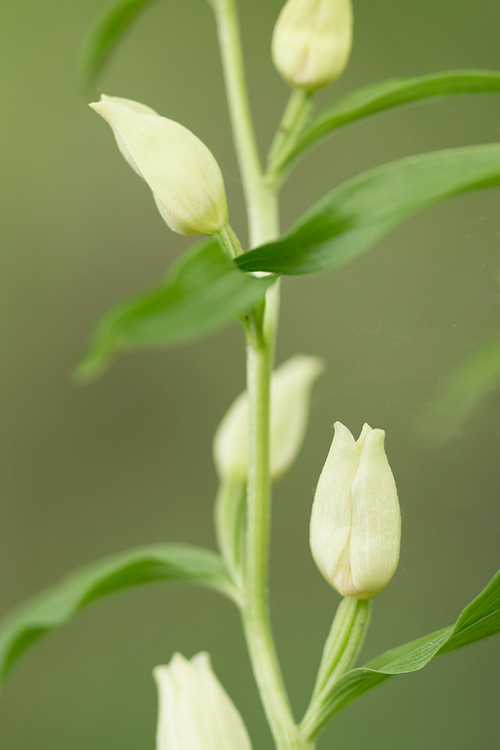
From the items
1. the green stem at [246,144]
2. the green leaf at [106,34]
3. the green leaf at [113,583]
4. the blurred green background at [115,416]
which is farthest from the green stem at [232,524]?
the blurred green background at [115,416]

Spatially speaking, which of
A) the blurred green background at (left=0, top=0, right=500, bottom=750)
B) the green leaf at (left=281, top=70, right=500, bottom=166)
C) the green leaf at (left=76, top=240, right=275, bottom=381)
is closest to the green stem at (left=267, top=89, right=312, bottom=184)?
the green leaf at (left=281, top=70, right=500, bottom=166)

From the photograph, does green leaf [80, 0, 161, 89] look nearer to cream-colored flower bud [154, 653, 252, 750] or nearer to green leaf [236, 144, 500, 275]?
green leaf [236, 144, 500, 275]

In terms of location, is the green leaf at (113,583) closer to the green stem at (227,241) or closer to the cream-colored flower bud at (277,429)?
the cream-colored flower bud at (277,429)

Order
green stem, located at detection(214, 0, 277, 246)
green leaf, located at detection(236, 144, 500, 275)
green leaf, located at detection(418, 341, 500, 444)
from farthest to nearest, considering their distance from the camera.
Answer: green stem, located at detection(214, 0, 277, 246) < green leaf, located at detection(418, 341, 500, 444) < green leaf, located at detection(236, 144, 500, 275)

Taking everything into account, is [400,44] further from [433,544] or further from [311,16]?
[433,544]

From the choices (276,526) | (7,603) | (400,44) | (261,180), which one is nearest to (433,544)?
(261,180)

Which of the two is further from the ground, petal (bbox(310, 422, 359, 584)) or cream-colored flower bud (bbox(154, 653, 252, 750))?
petal (bbox(310, 422, 359, 584))

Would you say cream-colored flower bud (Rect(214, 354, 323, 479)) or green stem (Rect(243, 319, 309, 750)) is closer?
green stem (Rect(243, 319, 309, 750))

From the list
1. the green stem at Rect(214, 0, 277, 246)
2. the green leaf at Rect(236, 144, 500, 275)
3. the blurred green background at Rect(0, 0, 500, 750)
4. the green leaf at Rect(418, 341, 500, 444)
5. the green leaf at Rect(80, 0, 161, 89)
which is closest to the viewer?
the green leaf at Rect(236, 144, 500, 275)
